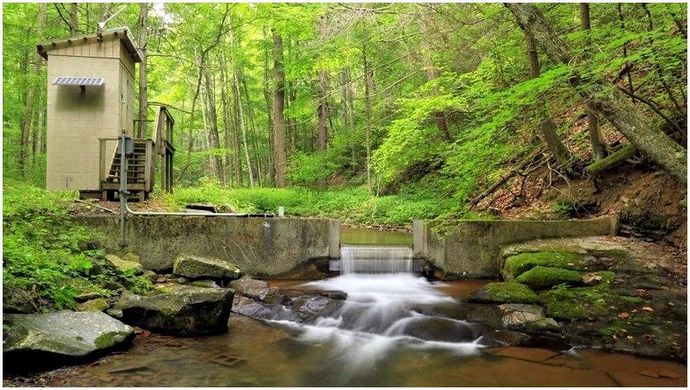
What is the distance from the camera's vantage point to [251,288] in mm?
7395

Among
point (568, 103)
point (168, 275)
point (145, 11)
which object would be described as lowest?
point (168, 275)

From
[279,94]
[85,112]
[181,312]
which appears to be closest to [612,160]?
[181,312]

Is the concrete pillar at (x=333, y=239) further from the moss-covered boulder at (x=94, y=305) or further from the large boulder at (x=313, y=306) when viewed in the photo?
the moss-covered boulder at (x=94, y=305)

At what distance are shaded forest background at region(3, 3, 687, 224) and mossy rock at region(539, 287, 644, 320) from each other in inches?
72.4

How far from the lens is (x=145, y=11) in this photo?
12883mm

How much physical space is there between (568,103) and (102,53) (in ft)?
32.0

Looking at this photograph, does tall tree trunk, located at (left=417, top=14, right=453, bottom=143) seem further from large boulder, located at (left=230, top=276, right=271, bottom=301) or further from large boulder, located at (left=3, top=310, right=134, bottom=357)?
large boulder, located at (left=3, top=310, right=134, bottom=357)

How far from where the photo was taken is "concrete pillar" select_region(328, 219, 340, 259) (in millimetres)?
8844

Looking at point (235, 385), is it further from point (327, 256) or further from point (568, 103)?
point (568, 103)

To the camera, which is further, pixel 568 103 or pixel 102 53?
pixel 102 53

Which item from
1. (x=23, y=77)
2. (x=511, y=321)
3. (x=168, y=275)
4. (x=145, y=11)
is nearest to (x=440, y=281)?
(x=511, y=321)

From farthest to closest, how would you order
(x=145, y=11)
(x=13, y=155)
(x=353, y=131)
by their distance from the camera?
(x=353, y=131) < (x=13, y=155) < (x=145, y=11)

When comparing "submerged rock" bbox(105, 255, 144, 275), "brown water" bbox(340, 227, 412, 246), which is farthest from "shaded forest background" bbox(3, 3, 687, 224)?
"submerged rock" bbox(105, 255, 144, 275)

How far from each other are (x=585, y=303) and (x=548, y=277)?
85cm
